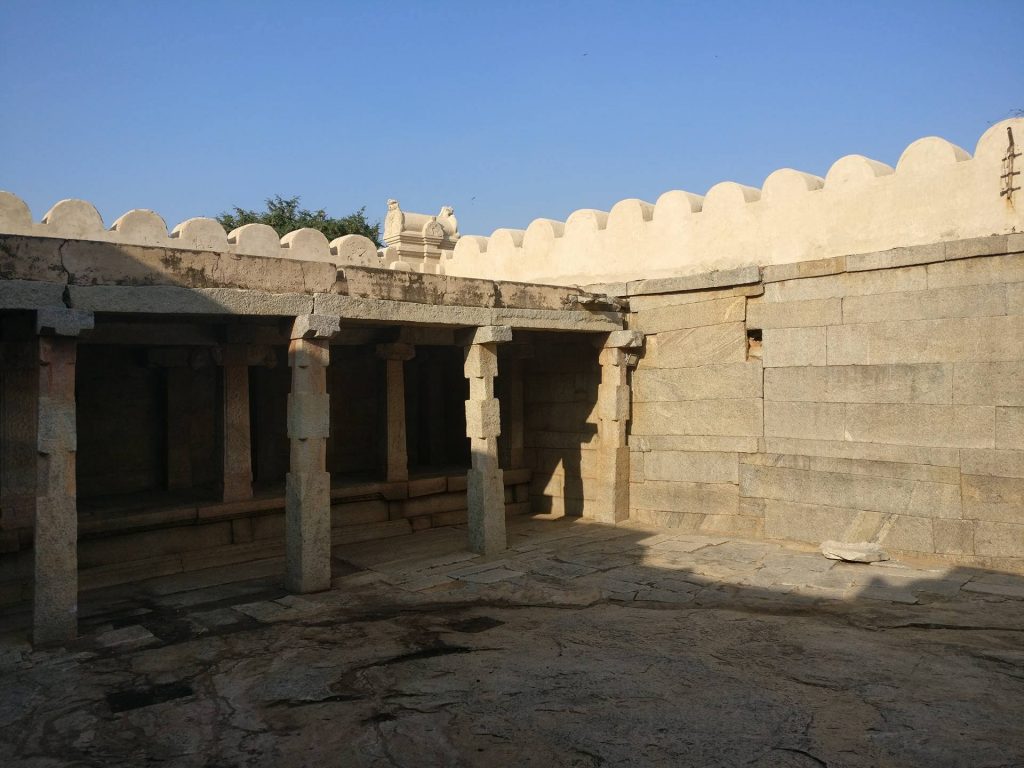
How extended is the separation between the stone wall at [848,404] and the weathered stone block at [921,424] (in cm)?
1

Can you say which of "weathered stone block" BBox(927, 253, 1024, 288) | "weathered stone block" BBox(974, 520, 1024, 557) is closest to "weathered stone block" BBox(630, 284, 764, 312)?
"weathered stone block" BBox(927, 253, 1024, 288)

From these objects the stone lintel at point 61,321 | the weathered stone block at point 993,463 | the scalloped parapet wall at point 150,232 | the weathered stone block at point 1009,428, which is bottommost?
the weathered stone block at point 993,463

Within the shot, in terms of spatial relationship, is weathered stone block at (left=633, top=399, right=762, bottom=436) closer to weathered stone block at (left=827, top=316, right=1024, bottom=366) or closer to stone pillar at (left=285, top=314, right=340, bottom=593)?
weathered stone block at (left=827, top=316, right=1024, bottom=366)

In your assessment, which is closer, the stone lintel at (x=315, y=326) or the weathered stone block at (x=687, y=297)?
the stone lintel at (x=315, y=326)

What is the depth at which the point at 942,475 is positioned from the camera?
8.53m

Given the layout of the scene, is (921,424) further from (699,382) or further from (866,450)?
(699,382)

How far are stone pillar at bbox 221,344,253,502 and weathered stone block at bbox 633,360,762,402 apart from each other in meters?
4.98

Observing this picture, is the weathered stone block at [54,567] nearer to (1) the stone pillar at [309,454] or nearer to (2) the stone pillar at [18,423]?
(2) the stone pillar at [18,423]

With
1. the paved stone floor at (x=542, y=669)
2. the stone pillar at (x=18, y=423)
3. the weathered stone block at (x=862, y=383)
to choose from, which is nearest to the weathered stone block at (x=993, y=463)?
the weathered stone block at (x=862, y=383)

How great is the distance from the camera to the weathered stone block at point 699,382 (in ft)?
33.2

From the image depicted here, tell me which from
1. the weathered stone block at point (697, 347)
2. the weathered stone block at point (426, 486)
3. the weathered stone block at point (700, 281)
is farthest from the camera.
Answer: the weathered stone block at point (426, 486)

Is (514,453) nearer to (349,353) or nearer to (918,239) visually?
(349,353)

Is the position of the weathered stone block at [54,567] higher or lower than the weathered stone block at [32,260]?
lower

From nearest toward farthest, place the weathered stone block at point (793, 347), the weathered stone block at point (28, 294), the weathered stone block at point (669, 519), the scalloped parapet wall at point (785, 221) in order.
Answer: the weathered stone block at point (28, 294) < the scalloped parapet wall at point (785, 221) < the weathered stone block at point (793, 347) < the weathered stone block at point (669, 519)
